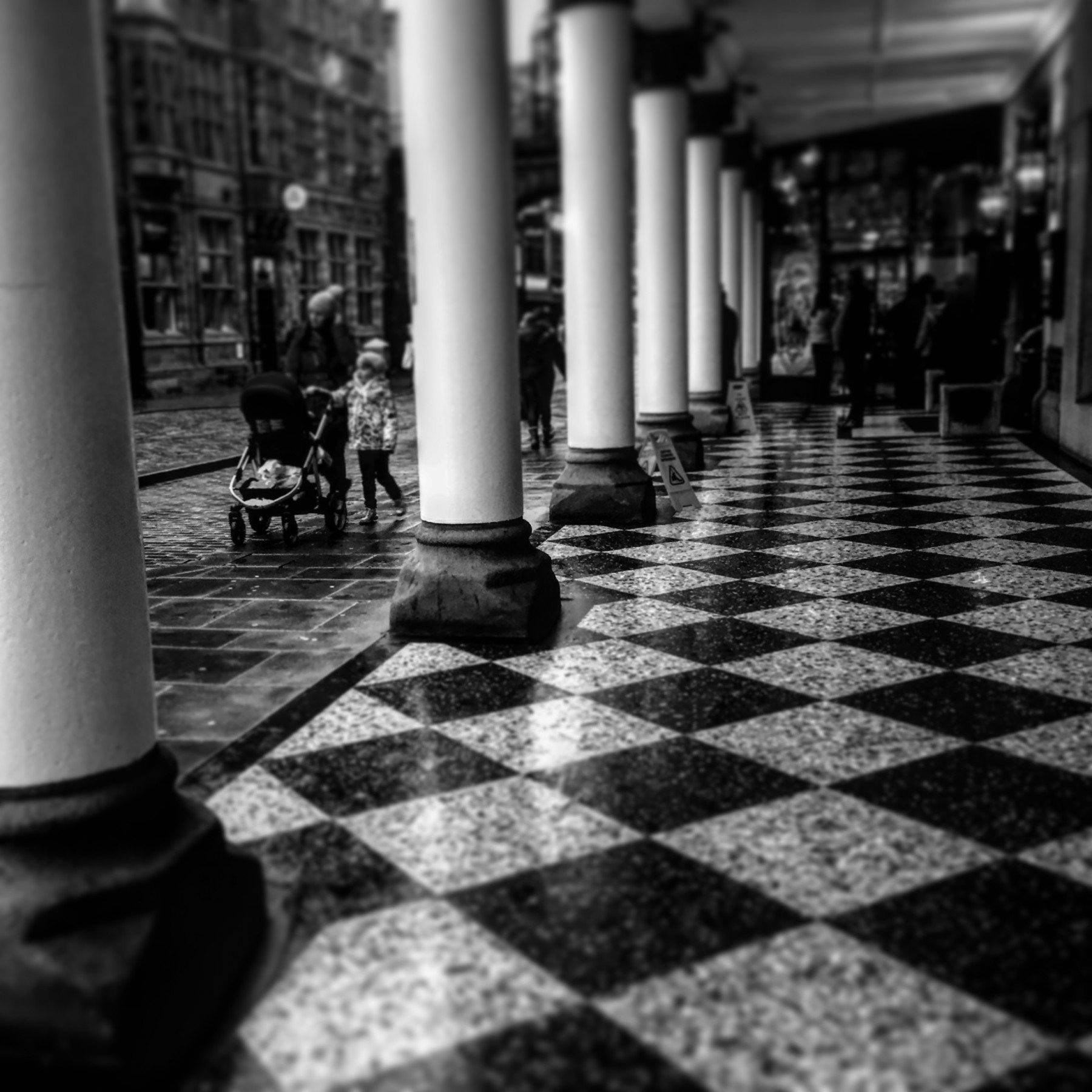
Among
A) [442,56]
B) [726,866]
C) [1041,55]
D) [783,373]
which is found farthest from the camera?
[783,373]

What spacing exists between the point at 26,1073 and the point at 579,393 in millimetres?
5604

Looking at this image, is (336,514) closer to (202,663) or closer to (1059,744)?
(202,663)

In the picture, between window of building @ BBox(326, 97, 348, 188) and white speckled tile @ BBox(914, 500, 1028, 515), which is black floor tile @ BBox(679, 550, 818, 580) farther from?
window of building @ BBox(326, 97, 348, 188)

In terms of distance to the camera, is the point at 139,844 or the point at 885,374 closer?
the point at 139,844

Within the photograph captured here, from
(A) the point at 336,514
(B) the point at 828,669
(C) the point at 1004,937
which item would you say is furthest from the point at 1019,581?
(A) the point at 336,514

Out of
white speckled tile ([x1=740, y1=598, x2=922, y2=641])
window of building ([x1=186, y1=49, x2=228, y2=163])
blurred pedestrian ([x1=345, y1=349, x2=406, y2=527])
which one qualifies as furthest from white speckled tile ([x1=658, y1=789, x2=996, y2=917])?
window of building ([x1=186, y1=49, x2=228, y2=163])

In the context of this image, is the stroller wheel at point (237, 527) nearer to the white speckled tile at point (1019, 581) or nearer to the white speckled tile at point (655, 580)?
the white speckled tile at point (655, 580)

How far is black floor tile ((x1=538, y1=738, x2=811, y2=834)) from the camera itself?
2.88m

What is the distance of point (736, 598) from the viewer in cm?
505

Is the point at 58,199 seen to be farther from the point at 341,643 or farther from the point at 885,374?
the point at 885,374

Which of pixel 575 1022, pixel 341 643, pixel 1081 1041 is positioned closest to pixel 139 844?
pixel 575 1022

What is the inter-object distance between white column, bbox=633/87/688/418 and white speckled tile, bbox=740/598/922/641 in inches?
185

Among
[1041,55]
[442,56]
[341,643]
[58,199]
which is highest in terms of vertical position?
[1041,55]

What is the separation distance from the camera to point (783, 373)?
61.6ft
